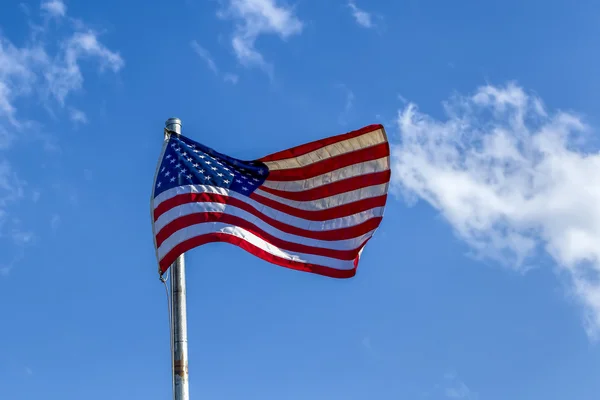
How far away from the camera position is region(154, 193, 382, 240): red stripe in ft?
61.8

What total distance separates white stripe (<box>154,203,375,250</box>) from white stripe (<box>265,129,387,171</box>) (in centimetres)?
152

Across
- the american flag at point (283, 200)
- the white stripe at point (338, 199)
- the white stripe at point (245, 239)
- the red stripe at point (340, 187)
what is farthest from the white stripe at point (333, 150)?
the white stripe at point (245, 239)

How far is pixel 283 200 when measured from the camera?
68.3 ft

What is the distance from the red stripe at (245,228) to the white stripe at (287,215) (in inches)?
12.5

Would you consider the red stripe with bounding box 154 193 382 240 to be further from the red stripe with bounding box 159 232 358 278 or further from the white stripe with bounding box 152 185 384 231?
the red stripe with bounding box 159 232 358 278

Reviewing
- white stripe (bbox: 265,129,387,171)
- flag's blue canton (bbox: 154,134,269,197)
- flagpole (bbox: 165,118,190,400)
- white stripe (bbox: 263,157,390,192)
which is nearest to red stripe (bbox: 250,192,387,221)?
white stripe (bbox: 263,157,390,192)

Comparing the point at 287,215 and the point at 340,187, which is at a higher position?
the point at 340,187

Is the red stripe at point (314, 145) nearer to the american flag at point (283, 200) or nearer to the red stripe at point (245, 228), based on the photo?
the american flag at point (283, 200)

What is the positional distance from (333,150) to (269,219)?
7.49 feet

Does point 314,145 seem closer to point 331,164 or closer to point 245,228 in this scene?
point 331,164

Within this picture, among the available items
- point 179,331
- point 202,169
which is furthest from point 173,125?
point 179,331

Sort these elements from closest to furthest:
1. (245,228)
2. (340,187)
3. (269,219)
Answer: (245,228)
(269,219)
(340,187)

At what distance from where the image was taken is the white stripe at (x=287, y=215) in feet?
62.5

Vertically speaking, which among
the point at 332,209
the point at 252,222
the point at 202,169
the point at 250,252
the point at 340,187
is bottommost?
the point at 250,252
